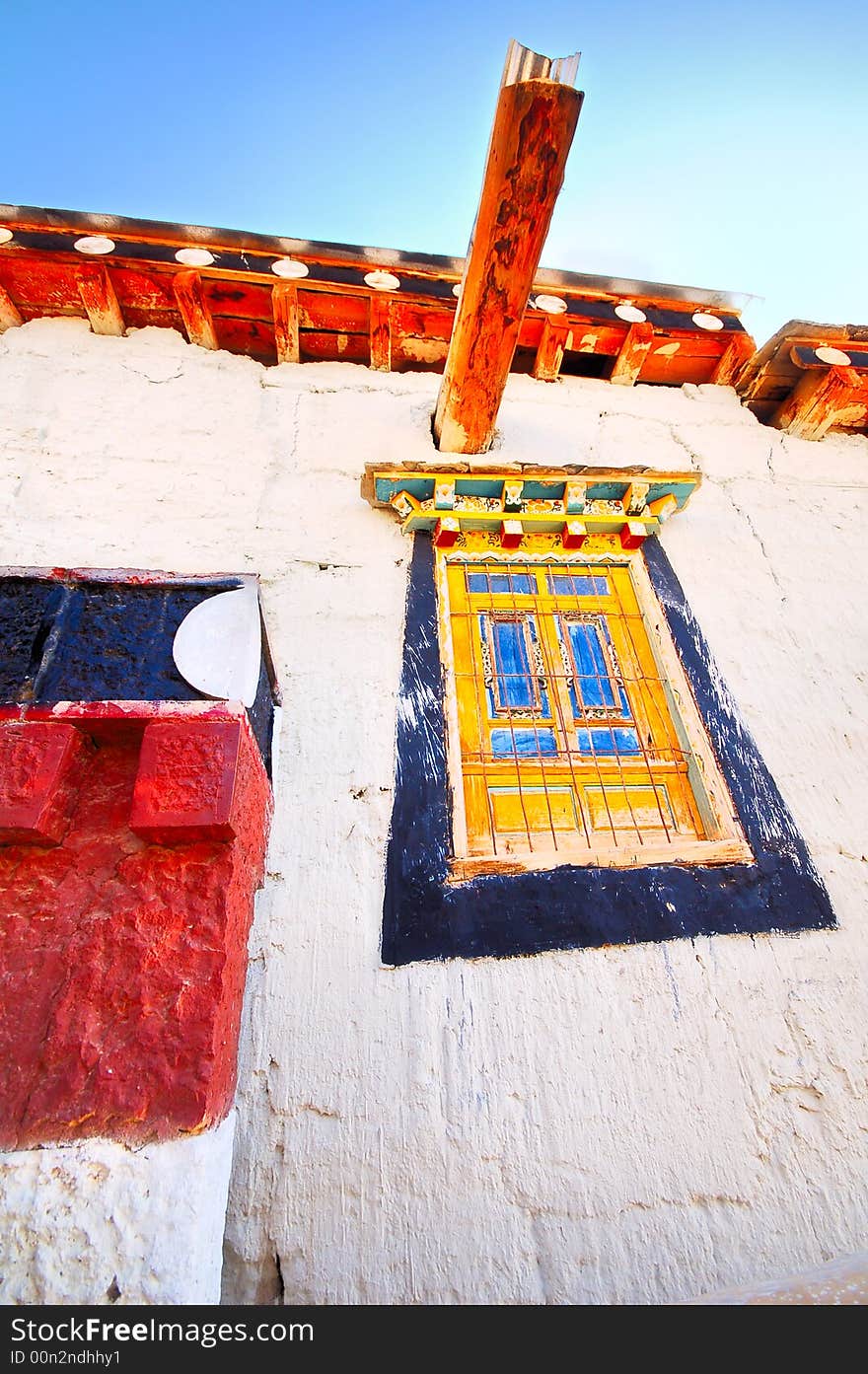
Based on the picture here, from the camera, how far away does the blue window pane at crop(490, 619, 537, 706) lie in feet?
8.93

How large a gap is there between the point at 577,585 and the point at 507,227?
1650 millimetres

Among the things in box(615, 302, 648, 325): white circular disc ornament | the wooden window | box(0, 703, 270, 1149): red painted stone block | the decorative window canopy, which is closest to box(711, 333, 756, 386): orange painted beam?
box(615, 302, 648, 325): white circular disc ornament

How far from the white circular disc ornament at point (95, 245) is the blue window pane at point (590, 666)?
3.62 metres

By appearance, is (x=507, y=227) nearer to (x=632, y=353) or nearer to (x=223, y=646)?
(x=632, y=353)

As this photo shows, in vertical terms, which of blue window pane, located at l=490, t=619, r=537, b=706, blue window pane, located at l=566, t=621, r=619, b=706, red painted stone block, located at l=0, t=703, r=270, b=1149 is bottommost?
blue window pane, located at l=490, t=619, r=537, b=706

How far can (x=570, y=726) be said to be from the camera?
2635 mm

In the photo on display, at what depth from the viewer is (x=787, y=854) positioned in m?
2.29

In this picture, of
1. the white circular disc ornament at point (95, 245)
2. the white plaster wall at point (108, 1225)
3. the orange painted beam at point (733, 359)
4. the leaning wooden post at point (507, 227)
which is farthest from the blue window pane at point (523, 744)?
the white circular disc ornament at point (95, 245)

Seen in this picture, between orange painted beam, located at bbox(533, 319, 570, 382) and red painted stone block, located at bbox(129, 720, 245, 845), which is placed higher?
red painted stone block, located at bbox(129, 720, 245, 845)

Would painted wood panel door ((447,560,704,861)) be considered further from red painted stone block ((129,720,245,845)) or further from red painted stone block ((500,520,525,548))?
red painted stone block ((129,720,245,845))

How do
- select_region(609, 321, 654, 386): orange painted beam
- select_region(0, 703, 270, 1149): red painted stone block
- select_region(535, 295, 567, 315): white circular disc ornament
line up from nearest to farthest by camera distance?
select_region(0, 703, 270, 1149): red painted stone block → select_region(535, 295, 567, 315): white circular disc ornament → select_region(609, 321, 654, 386): orange painted beam

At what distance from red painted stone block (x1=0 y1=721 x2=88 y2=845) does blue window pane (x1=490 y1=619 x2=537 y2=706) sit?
1.72 m

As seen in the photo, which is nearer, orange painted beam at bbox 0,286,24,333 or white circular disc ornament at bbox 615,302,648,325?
orange painted beam at bbox 0,286,24,333
